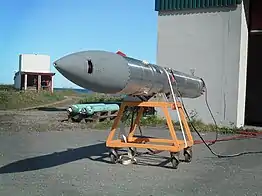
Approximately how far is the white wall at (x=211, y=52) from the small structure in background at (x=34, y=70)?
96.4 feet

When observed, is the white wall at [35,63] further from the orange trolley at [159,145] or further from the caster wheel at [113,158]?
the caster wheel at [113,158]

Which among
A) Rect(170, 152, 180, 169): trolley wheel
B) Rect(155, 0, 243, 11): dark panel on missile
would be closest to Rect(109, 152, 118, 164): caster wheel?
Rect(170, 152, 180, 169): trolley wheel

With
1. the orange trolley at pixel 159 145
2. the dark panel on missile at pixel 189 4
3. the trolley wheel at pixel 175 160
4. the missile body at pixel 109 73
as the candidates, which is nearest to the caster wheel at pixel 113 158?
the orange trolley at pixel 159 145

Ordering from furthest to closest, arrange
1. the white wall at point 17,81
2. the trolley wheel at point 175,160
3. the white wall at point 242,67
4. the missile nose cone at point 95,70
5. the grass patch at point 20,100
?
the white wall at point 17,81
the grass patch at point 20,100
the white wall at point 242,67
the trolley wheel at point 175,160
the missile nose cone at point 95,70

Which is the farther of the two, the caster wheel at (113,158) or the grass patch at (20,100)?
the grass patch at (20,100)

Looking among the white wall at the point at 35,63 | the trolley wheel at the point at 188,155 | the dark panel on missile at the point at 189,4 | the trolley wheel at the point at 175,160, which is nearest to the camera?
the trolley wheel at the point at 175,160

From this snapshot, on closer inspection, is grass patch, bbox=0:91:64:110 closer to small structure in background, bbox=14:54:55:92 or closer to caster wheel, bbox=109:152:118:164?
small structure in background, bbox=14:54:55:92

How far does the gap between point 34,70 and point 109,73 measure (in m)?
39.5

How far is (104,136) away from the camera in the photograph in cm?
1297

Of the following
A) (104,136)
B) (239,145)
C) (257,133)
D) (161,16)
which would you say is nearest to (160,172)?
(239,145)

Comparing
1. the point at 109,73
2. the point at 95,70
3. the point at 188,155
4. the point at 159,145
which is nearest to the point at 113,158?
the point at 159,145

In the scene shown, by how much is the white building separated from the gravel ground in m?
4.32

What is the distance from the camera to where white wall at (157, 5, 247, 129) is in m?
15.5

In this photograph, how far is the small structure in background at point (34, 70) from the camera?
4438 centimetres
